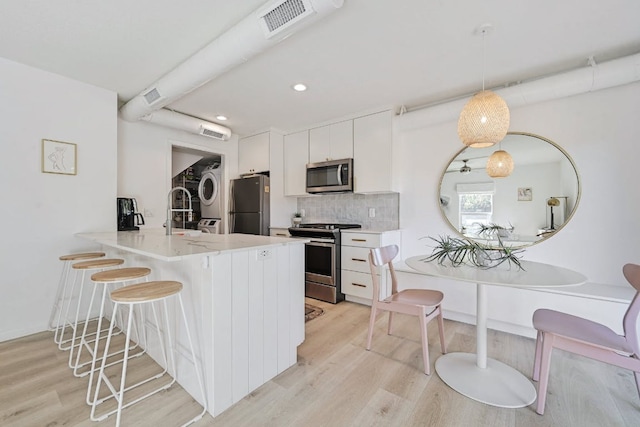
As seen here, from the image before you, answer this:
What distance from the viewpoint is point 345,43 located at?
202 centimetres

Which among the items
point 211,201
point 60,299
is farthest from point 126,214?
point 211,201

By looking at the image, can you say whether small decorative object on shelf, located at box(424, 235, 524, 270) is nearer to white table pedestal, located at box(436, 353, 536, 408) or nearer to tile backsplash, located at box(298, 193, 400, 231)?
white table pedestal, located at box(436, 353, 536, 408)

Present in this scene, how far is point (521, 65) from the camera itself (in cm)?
232

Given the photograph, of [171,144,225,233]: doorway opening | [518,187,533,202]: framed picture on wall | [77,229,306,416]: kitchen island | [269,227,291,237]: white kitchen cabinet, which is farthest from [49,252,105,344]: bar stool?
[518,187,533,202]: framed picture on wall

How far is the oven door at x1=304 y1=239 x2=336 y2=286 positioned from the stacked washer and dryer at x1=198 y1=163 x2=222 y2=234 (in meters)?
1.71

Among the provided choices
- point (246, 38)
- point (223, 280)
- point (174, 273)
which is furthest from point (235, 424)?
point (246, 38)

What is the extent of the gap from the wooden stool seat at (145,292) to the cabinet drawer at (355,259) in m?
2.08

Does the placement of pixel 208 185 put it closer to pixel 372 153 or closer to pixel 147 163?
pixel 147 163

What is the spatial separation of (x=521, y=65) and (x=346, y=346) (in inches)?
110

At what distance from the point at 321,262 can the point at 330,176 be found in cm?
114

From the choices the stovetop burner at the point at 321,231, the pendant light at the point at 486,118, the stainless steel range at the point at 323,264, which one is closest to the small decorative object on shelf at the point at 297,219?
the stovetop burner at the point at 321,231

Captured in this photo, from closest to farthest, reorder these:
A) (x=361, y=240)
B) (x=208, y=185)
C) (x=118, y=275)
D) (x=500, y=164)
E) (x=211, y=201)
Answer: (x=118, y=275) < (x=500, y=164) < (x=361, y=240) < (x=211, y=201) < (x=208, y=185)

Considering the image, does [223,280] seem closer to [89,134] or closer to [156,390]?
[156,390]

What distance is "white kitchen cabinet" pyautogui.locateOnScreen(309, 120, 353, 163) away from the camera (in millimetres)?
3555
